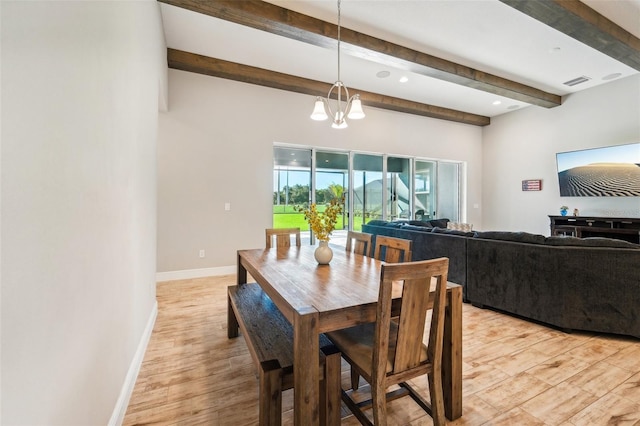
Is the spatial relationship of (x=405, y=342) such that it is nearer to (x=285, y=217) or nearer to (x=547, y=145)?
(x=285, y=217)

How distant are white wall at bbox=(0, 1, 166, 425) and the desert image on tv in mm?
7267

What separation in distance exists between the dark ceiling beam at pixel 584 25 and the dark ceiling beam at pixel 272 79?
2.96m

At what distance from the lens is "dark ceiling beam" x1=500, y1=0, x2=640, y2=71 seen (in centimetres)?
287

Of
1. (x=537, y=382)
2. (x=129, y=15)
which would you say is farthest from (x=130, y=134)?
(x=537, y=382)

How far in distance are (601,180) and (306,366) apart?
6.79 m

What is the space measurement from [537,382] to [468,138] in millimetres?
6762

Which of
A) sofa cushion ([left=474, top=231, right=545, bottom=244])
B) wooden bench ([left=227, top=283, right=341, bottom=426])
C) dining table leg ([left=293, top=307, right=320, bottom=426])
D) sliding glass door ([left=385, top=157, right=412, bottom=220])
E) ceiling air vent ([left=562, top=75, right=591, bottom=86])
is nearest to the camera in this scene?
dining table leg ([left=293, top=307, right=320, bottom=426])

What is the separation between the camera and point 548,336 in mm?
2609

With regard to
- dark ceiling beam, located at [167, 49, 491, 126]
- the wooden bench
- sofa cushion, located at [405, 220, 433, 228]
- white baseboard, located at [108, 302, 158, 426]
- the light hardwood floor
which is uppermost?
dark ceiling beam, located at [167, 49, 491, 126]

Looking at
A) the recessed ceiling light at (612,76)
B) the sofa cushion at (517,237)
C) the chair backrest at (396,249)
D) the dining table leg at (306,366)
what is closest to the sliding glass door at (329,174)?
the sofa cushion at (517,237)

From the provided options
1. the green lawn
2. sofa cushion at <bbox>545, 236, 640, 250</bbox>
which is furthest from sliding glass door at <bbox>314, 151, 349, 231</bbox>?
sofa cushion at <bbox>545, 236, 640, 250</bbox>

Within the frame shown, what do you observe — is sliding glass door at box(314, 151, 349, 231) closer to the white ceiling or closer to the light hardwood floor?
the white ceiling

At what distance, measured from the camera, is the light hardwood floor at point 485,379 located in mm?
1646

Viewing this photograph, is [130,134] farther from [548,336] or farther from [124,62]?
[548,336]
